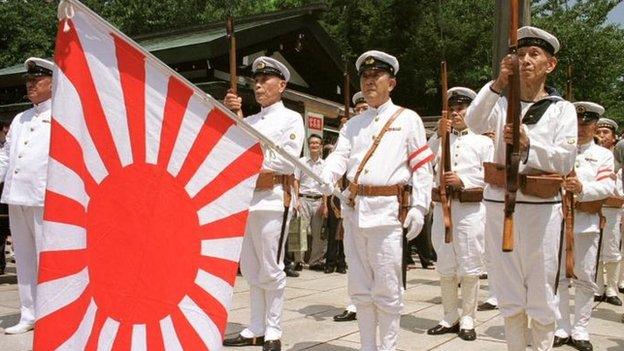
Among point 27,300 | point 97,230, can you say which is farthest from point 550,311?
point 27,300

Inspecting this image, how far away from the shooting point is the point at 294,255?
419 inches

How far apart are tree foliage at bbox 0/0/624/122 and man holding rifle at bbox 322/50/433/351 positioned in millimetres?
16300

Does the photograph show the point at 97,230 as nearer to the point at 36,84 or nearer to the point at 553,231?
the point at 553,231

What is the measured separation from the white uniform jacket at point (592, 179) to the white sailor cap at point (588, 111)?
0.41m

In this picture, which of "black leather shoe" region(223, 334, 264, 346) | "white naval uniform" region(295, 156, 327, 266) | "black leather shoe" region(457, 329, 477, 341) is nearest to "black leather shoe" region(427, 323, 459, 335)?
"black leather shoe" region(457, 329, 477, 341)

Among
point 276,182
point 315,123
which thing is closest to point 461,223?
point 276,182

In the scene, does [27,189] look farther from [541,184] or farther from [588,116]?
[588,116]

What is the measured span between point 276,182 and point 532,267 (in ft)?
7.52

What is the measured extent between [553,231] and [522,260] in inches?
10.8

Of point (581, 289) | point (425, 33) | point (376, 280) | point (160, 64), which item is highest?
point (425, 33)

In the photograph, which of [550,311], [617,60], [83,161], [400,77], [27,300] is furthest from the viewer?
[400,77]

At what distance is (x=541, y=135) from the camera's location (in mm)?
3957

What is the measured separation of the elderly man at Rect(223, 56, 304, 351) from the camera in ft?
17.2

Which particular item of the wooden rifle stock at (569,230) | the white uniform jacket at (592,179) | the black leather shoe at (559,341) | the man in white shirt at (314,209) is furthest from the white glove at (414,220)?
the man in white shirt at (314,209)
